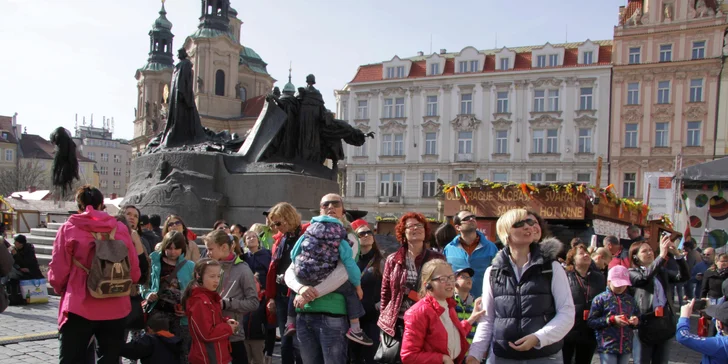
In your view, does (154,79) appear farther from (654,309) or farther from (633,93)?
(654,309)

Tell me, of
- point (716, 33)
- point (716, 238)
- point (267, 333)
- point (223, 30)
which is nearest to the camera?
point (267, 333)

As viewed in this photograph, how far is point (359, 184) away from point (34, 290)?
131ft

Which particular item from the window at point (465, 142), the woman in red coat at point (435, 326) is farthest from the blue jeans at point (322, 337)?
the window at point (465, 142)

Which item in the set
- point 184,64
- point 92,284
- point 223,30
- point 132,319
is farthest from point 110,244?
point 223,30

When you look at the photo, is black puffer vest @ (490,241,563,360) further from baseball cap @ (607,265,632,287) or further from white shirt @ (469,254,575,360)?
baseball cap @ (607,265,632,287)

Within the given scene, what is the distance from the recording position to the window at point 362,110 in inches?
1902

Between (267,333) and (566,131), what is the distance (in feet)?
132

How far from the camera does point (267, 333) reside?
5797mm

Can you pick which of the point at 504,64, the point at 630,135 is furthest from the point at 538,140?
the point at 504,64

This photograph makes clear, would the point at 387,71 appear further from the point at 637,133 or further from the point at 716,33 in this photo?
the point at 716,33

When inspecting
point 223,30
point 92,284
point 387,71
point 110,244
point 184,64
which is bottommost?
point 92,284

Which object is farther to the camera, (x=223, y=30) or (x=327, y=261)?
(x=223, y=30)

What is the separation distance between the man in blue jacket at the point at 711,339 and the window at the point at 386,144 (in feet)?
144

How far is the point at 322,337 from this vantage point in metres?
4.39
